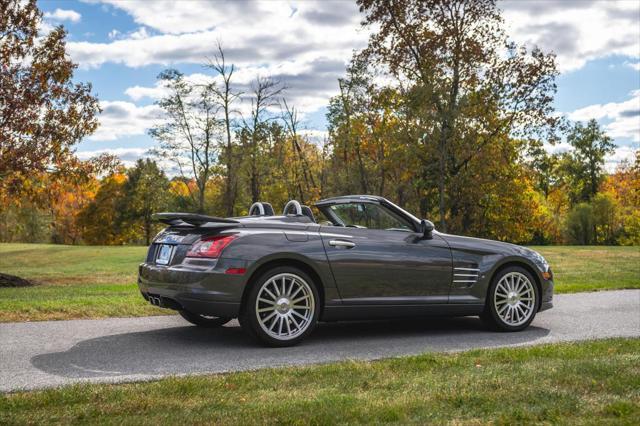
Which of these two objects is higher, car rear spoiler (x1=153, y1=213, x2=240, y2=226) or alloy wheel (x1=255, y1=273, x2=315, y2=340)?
car rear spoiler (x1=153, y1=213, x2=240, y2=226)

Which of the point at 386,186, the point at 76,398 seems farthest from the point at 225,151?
the point at 76,398

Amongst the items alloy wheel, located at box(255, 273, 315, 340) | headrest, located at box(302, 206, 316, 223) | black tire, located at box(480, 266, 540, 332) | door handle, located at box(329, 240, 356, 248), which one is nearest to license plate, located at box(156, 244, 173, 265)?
alloy wheel, located at box(255, 273, 315, 340)

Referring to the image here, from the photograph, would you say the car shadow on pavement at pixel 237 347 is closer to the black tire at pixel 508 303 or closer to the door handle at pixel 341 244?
the black tire at pixel 508 303

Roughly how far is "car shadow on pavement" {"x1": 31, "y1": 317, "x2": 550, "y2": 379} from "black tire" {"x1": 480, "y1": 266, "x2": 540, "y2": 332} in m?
0.12

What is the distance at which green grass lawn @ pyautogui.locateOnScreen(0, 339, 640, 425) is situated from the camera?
4031 millimetres

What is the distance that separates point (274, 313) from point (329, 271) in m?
0.70

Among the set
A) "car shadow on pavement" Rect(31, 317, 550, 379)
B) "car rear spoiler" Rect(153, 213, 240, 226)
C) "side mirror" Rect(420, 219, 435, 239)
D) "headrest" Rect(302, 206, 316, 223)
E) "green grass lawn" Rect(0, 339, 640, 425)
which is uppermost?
"headrest" Rect(302, 206, 316, 223)

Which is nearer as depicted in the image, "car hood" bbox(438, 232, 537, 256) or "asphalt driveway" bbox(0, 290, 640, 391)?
"asphalt driveway" bbox(0, 290, 640, 391)

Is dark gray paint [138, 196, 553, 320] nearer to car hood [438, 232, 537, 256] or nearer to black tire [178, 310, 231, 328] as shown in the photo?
car hood [438, 232, 537, 256]

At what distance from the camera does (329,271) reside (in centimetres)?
698

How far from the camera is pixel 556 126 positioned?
100ft

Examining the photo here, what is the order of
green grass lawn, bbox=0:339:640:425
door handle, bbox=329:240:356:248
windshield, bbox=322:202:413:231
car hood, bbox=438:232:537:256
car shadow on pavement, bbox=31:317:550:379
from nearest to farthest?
green grass lawn, bbox=0:339:640:425
car shadow on pavement, bbox=31:317:550:379
door handle, bbox=329:240:356:248
windshield, bbox=322:202:413:231
car hood, bbox=438:232:537:256

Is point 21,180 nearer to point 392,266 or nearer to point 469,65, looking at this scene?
point 392,266

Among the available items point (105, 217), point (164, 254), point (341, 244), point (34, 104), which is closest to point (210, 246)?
point (164, 254)
